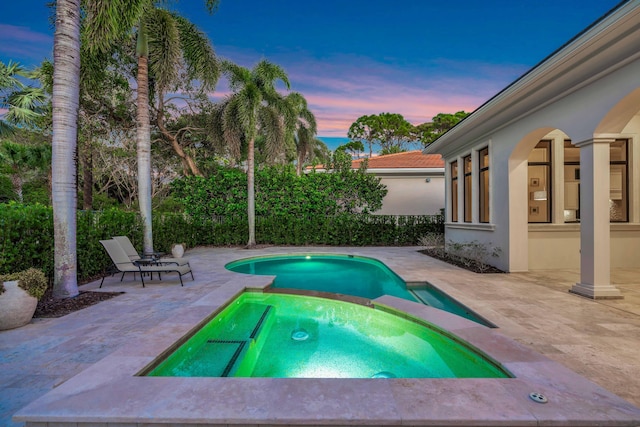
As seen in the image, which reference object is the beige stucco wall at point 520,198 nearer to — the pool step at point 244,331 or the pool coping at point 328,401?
the pool coping at point 328,401

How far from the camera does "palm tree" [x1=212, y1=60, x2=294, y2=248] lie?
1302 centimetres

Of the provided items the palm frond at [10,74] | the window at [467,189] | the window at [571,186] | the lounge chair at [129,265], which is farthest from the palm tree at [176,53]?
the window at [571,186]

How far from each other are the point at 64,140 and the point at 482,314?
7.50m

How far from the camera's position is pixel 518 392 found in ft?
8.09

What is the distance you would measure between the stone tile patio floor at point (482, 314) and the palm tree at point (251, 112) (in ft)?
24.9

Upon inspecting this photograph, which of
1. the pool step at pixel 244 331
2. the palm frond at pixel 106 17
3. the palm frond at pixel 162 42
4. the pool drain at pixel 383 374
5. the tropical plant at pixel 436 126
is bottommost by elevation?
the pool drain at pixel 383 374

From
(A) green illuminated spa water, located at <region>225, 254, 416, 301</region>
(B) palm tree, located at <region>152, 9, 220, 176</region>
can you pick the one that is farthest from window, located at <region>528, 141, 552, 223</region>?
(B) palm tree, located at <region>152, 9, 220, 176</region>

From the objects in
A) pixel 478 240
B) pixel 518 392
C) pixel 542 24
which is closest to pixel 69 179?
pixel 518 392

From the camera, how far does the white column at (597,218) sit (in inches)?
205

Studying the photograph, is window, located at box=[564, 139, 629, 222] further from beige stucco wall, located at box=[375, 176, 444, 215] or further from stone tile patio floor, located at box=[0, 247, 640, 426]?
beige stucco wall, located at box=[375, 176, 444, 215]

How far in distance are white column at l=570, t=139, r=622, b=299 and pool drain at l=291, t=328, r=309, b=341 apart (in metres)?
4.96

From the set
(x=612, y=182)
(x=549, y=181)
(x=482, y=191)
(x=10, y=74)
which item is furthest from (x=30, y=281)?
(x=10, y=74)

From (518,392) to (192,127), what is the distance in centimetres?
1719

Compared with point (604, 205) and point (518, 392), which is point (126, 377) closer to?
point (518, 392)
